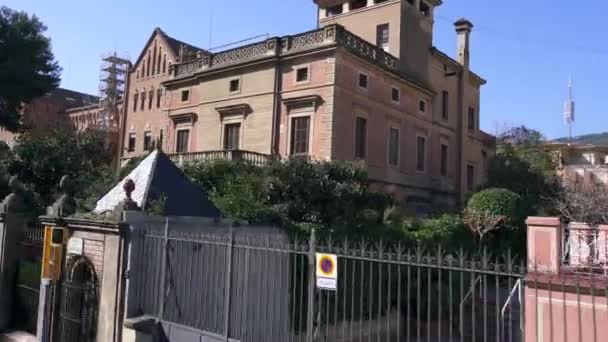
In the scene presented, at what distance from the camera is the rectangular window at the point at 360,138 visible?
2533cm

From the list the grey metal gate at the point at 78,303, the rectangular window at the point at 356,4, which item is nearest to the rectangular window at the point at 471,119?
the rectangular window at the point at 356,4

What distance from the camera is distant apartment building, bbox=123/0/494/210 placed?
24266 mm

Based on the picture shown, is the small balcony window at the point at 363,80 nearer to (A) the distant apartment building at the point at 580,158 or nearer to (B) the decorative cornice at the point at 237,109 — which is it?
(B) the decorative cornice at the point at 237,109

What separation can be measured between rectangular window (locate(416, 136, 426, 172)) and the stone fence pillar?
917 inches

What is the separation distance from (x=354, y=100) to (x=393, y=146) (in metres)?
4.33

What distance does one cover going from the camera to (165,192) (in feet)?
28.5

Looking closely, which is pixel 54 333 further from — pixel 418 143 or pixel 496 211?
pixel 418 143

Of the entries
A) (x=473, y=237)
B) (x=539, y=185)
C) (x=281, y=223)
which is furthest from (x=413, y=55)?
(x=281, y=223)

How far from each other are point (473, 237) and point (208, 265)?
1627cm

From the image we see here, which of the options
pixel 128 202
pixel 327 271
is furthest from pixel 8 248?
pixel 327 271

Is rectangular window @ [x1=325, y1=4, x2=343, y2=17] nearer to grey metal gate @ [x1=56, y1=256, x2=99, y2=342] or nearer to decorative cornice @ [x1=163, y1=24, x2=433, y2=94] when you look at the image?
decorative cornice @ [x1=163, y1=24, x2=433, y2=94]

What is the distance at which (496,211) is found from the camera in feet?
68.1

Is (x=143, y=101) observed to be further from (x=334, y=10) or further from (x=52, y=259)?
(x=52, y=259)

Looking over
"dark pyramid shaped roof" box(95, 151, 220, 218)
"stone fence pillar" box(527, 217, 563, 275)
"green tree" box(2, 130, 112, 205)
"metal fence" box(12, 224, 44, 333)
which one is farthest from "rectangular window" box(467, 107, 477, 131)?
"metal fence" box(12, 224, 44, 333)
